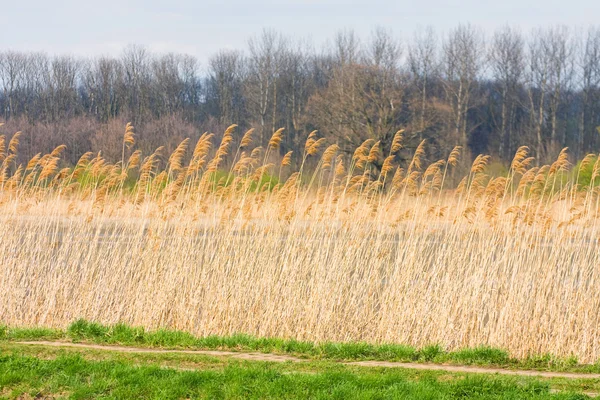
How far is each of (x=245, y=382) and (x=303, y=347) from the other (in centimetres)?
171

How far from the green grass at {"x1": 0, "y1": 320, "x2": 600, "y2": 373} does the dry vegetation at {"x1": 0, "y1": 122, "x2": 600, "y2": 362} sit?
0.57 m

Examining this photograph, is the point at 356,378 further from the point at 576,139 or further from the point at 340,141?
the point at 576,139

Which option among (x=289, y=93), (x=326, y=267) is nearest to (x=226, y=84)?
(x=289, y=93)

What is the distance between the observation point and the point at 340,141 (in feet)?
116

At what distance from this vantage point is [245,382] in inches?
251

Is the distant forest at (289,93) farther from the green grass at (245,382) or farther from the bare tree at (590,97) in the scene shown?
the green grass at (245,382)

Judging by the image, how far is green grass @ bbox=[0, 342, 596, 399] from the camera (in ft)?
20.1

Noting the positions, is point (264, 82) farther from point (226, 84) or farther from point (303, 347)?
point (303, 347)

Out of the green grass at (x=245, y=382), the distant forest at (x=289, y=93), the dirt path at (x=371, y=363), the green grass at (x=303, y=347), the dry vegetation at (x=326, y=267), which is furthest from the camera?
the distant forest at (x=289, y=93)

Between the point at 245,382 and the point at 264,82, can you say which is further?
the point at 264,82

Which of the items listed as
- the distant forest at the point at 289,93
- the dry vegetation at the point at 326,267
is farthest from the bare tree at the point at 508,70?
the dry vegetation at the point at 326,267

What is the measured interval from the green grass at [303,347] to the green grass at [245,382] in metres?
0.71

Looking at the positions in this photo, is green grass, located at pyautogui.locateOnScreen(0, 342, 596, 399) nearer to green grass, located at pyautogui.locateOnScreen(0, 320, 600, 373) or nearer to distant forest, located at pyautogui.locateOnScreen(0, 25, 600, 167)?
green grass, located at pyautogui.locateOnScreen(0, 320, 600, 373)

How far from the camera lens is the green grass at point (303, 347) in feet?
25.5
